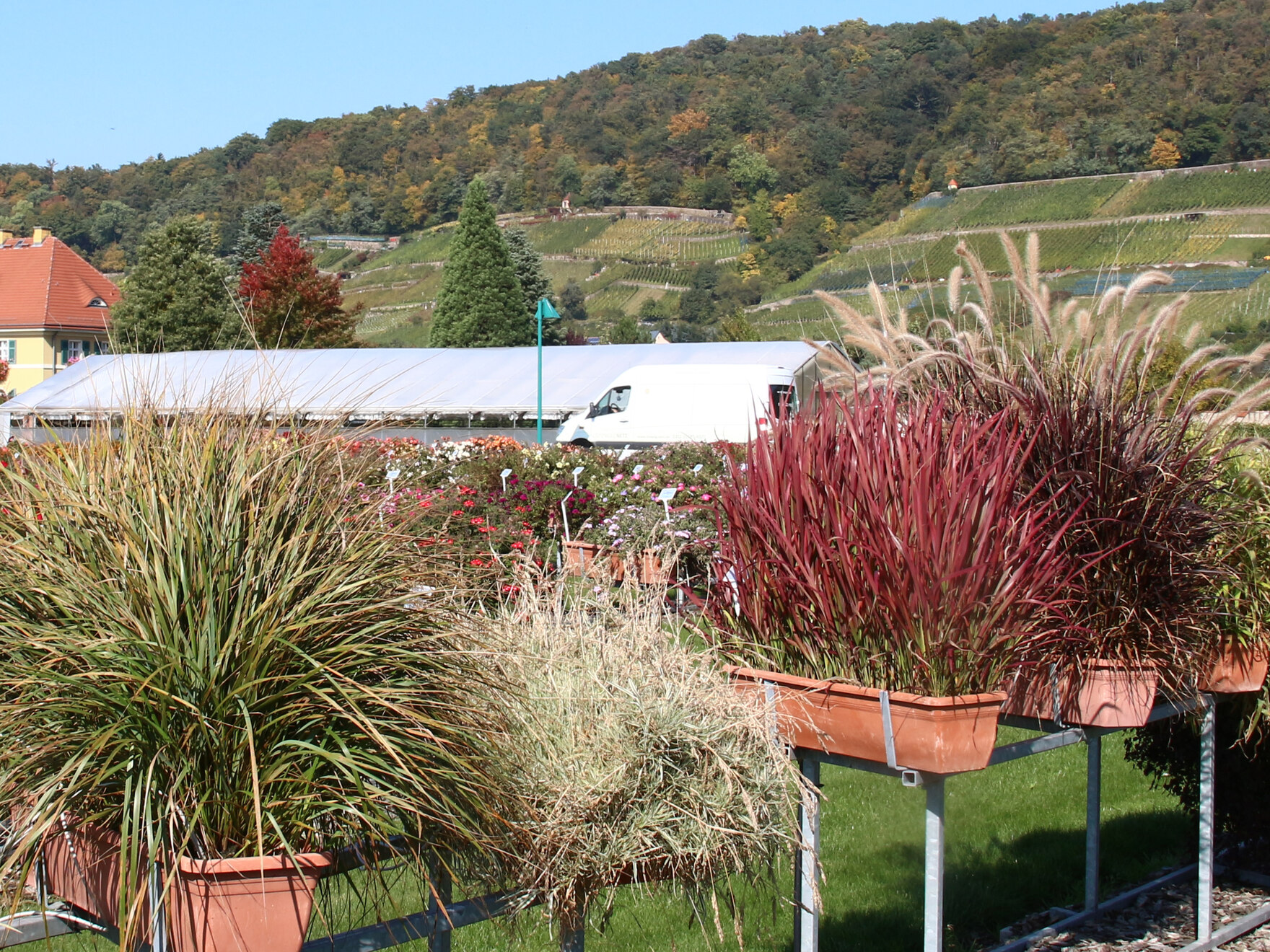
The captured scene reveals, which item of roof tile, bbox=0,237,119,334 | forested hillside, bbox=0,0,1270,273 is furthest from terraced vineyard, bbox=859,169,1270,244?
roof tile, bbox=0,237,119,334

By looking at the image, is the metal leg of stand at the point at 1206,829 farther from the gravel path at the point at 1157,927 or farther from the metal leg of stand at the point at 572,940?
the metal leg of stand at the point at 572,940

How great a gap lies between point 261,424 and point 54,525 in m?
0.43

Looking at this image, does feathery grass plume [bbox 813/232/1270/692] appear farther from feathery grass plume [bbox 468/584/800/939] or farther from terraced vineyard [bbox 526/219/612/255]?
terraced vineyard [bbox 526/219/612/255]

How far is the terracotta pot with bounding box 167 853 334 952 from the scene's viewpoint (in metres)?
1.65

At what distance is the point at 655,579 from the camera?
262 centimetres

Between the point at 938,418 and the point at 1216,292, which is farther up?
the point at 1216,292

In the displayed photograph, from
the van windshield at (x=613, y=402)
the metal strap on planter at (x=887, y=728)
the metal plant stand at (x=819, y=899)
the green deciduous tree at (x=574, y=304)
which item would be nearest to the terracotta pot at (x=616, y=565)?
the metal plant stand at (x=819, y=899)

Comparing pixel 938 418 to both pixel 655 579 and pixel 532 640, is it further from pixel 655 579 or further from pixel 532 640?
pixel 532 640

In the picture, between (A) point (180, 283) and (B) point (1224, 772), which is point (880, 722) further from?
(A) point (180, 283)

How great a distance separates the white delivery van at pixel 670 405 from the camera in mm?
20078

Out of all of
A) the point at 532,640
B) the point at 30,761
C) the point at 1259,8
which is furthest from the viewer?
the point at 1259,8

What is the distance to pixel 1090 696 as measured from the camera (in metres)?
2.80

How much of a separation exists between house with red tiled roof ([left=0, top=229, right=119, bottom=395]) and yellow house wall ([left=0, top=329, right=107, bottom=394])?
0.10ft

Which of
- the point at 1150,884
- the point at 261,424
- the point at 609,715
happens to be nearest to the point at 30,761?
the point at 261,424
